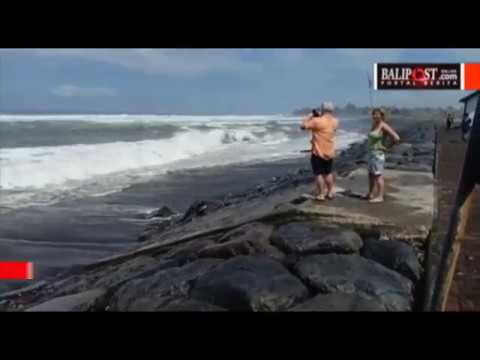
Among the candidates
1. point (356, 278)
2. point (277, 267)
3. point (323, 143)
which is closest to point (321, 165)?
point (323, 143)

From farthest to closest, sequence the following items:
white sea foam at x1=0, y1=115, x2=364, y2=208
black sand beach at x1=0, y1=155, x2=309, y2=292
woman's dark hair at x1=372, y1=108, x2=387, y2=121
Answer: white sea foam at x1=0, y1=115, x2=364, y2=208
black sand beach at x1=0, y1=155, x2=309, y2=292
woman's dark hair at x1=372, y1=108, x2=387, y2=121

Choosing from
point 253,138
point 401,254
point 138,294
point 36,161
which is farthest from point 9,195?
point 253,138

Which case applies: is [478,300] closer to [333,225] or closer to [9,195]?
[333,225]

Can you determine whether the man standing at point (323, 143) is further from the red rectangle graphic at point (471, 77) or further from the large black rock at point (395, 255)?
the red rectangle graphic at point (471, 77)

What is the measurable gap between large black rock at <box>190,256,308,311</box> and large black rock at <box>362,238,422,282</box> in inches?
34.4

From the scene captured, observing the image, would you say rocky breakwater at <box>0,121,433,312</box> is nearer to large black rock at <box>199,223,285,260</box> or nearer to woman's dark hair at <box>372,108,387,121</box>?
large black rock at <box>199,223,285,260</box>

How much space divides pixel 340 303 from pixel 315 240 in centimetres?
123

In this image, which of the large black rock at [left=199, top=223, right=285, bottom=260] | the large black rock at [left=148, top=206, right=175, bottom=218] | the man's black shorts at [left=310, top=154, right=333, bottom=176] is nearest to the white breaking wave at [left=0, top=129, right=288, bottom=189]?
the large black rock at [left=148, top=206, right=175, bottom=218]

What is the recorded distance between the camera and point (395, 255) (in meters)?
4.42

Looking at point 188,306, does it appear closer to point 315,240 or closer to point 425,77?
point 315,240

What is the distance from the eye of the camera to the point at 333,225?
511 centimetres

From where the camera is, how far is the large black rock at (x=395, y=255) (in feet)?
14.0

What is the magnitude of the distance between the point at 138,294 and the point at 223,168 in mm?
12299

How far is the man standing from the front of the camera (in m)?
5.86
